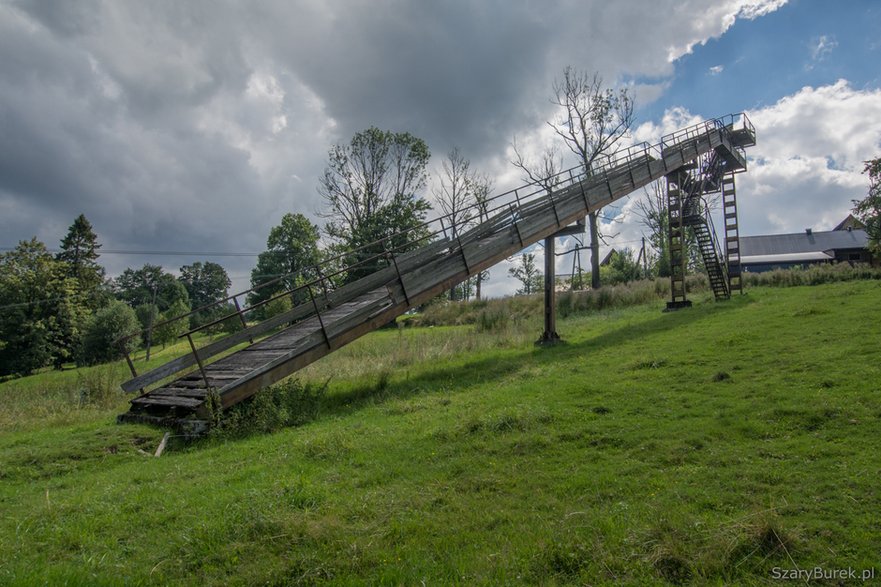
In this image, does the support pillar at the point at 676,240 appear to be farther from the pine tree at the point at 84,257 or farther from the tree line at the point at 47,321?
the pine tree at the point at 84,257

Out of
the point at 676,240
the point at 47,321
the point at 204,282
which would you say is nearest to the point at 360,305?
the point at 676,240

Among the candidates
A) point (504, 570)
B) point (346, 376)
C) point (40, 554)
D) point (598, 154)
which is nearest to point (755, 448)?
point (504, 570)

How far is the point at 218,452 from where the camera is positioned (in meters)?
8.31

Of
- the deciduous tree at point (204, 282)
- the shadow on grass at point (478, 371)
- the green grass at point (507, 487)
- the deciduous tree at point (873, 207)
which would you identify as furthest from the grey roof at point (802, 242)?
the deciduous tree at point (204, 282)

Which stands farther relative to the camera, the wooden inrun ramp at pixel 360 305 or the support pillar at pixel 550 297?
the support pillar at pixel 550 297

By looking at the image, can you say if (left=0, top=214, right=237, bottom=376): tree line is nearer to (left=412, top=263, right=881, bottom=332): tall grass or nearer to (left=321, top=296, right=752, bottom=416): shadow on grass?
(left=412, top=263, right=881, bottom=332): tall grass

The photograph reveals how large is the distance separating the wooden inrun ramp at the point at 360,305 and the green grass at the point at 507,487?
110cm

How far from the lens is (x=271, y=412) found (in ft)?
33.8

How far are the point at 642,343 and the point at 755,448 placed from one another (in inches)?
334

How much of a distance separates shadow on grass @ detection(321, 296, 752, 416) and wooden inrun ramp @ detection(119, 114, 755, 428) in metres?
1.39

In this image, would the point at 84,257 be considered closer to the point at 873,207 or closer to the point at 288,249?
the point at 288,249

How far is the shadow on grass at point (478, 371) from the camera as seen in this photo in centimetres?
1162

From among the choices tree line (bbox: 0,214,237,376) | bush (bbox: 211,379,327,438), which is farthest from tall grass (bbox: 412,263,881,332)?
tree line (bbox: 0,214,237,376)

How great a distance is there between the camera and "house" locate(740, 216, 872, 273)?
58125 millimetres
